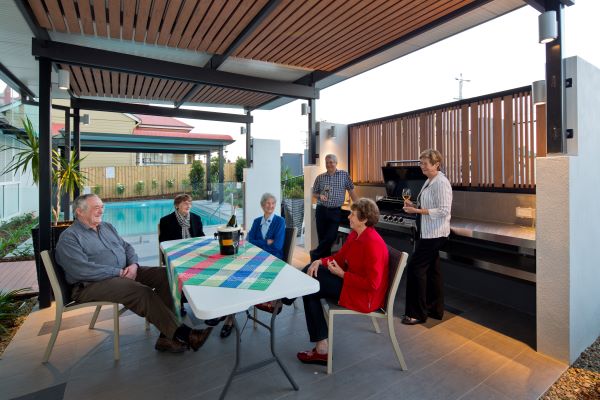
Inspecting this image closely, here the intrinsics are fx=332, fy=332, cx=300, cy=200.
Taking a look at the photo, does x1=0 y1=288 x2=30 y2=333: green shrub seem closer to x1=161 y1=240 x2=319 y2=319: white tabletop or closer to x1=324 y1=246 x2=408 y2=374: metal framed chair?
x1=161 y1=240 x2=319 y2=319: white tabletop

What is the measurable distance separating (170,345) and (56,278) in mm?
946

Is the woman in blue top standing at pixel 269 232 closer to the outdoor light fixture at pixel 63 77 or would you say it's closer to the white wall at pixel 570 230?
the white wall at pixel 570 230

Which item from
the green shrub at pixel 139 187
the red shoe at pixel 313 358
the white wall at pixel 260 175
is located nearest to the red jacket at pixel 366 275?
the red shoe at pixel 313 358

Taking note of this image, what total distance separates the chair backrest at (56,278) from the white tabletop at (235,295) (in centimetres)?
125

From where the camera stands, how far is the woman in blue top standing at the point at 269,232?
3.08 m

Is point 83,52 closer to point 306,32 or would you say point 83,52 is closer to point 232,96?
point 306,32

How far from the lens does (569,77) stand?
7.95 feet

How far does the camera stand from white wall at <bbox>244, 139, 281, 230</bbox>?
Result: 7.11m

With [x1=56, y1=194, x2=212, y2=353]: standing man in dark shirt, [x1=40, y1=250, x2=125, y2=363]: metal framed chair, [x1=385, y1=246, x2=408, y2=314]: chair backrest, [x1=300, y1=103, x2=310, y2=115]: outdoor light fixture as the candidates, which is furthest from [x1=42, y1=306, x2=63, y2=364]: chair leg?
[x1=300, y1=103, x2=310, y2=115]: outdoor light fixture

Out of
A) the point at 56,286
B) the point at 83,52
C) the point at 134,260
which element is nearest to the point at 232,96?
the point at 83,52

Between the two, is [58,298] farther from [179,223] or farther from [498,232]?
[498,232]

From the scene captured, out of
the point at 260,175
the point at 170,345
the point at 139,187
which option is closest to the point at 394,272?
the point at 170,345

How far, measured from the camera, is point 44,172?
11.4 feet

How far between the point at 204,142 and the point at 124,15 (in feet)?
25.8
